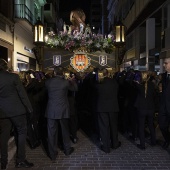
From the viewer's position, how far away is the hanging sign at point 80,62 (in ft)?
32.3

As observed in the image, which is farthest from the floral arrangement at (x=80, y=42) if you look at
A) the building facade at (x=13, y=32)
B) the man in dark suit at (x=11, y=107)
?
the building facade at (x=13, y=32)

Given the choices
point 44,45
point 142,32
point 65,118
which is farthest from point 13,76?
point 142,32

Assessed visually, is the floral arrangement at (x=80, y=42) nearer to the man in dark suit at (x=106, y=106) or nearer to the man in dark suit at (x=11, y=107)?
the man in dark suit at (x=106, y=106)

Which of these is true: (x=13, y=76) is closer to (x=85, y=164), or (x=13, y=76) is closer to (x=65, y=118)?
(x=65, y=118)

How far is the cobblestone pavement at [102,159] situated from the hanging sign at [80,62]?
3.74m

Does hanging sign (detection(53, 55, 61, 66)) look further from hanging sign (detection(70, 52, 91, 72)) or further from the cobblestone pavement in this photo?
the cobblestone pavement

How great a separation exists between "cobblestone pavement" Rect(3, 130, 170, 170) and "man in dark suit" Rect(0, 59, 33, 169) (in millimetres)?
593

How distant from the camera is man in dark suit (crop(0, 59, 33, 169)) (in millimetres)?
4875

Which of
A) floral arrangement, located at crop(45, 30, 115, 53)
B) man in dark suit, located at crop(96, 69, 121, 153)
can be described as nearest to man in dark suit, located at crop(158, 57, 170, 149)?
man in dark suit, located at crop(96, 69, 121, 153)

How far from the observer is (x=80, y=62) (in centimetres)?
987

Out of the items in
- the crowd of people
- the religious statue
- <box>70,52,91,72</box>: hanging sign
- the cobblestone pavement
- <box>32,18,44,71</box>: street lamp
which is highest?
the religious statue

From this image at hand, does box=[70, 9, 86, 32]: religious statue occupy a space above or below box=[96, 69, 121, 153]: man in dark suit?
above

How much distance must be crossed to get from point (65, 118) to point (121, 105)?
109 inches

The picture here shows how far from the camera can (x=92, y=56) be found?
33.1ft
